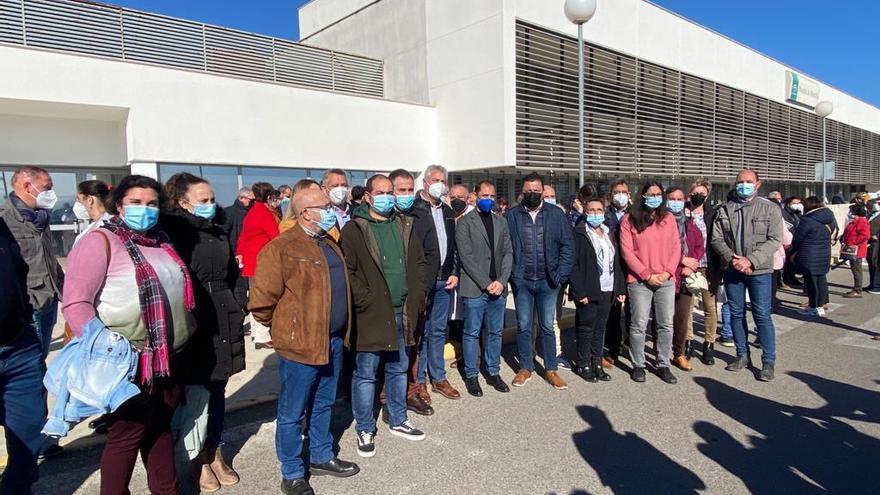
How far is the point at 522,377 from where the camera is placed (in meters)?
5.00

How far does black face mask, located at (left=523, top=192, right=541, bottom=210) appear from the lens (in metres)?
4.89

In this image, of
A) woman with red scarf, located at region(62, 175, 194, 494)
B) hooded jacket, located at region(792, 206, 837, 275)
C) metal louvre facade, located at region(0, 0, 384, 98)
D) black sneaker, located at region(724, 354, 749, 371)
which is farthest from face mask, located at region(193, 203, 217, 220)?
metal louvre facade, located at region(0, 0, 384, 98)

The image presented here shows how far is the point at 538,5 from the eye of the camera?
13664 mm

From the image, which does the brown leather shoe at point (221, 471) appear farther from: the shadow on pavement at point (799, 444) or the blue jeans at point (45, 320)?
the shadow on pavement at point (799, 444)

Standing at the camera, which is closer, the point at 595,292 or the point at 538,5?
the point at 595,292

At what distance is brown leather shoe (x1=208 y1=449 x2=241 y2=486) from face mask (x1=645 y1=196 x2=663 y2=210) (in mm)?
4317

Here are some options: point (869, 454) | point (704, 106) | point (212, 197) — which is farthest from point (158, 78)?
point (704, 106)

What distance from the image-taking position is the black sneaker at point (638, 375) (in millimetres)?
5055

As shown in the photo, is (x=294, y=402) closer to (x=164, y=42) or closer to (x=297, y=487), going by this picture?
(x=297, y=487)

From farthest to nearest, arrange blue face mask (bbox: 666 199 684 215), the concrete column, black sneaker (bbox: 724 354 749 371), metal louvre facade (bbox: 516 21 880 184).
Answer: metal louvre facade (bbox: 516 21 880 184) → the concrete column → blue face mask (bbox: 666 199 684 215) → black sneaker (bbox: 724 354 749 371)

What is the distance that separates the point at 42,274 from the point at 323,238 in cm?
251

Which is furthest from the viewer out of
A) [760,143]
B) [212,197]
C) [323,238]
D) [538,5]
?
[760,143]

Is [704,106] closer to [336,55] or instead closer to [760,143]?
[760,143]

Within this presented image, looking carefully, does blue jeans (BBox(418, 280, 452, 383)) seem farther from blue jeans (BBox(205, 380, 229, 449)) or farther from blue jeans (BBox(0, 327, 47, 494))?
blue jeans (BBox(0, 327, 47, 494))
